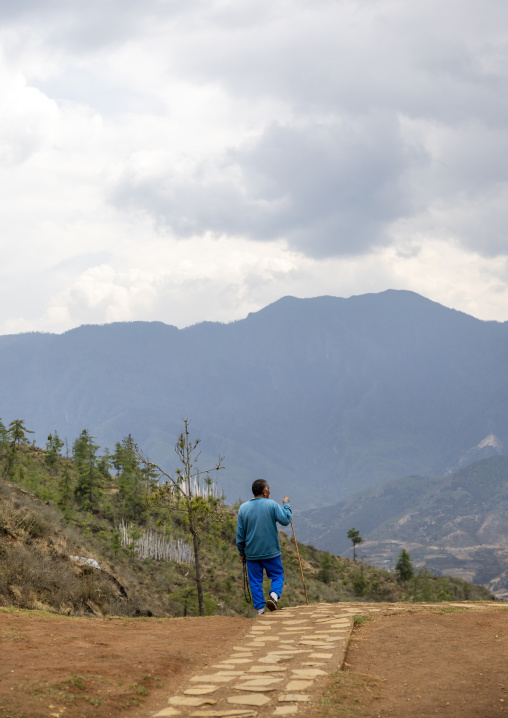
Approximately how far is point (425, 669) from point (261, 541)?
435 cm

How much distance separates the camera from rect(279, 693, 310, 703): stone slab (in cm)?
575

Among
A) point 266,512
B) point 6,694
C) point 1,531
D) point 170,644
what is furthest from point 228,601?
point 6,694

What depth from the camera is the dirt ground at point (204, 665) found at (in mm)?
5609

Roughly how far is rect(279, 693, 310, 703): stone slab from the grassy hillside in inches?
264

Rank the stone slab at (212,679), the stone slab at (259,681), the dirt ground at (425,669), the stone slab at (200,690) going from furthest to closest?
the stone slab at (212,679), the stone slab at (259,681), the stone slab at (200,690), the dirt ground at (425,669)

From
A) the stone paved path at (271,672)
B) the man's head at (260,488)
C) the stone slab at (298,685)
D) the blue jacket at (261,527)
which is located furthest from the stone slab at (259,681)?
the man's head at (260,488)

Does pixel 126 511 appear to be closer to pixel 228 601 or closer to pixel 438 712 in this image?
pixel 228 601

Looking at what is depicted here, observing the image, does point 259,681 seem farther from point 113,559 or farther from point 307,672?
point 113,559

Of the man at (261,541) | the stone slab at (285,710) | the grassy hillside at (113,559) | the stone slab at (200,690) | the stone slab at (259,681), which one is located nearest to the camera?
the stone slab at (285,710)

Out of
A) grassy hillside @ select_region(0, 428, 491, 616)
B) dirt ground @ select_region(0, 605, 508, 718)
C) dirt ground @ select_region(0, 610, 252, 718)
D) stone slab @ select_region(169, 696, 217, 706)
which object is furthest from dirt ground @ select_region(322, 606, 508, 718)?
grassy hillside @ select_region(0, 428, 491, 616)

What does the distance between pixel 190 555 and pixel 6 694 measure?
4172cm

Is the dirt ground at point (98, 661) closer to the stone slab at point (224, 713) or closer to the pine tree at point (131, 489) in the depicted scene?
the stone slab at point (224, 713)

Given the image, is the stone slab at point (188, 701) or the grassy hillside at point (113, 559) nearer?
the stone slab at point (188, 701)

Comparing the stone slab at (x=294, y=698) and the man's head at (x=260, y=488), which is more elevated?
the man's head at (x=260, y=488)
